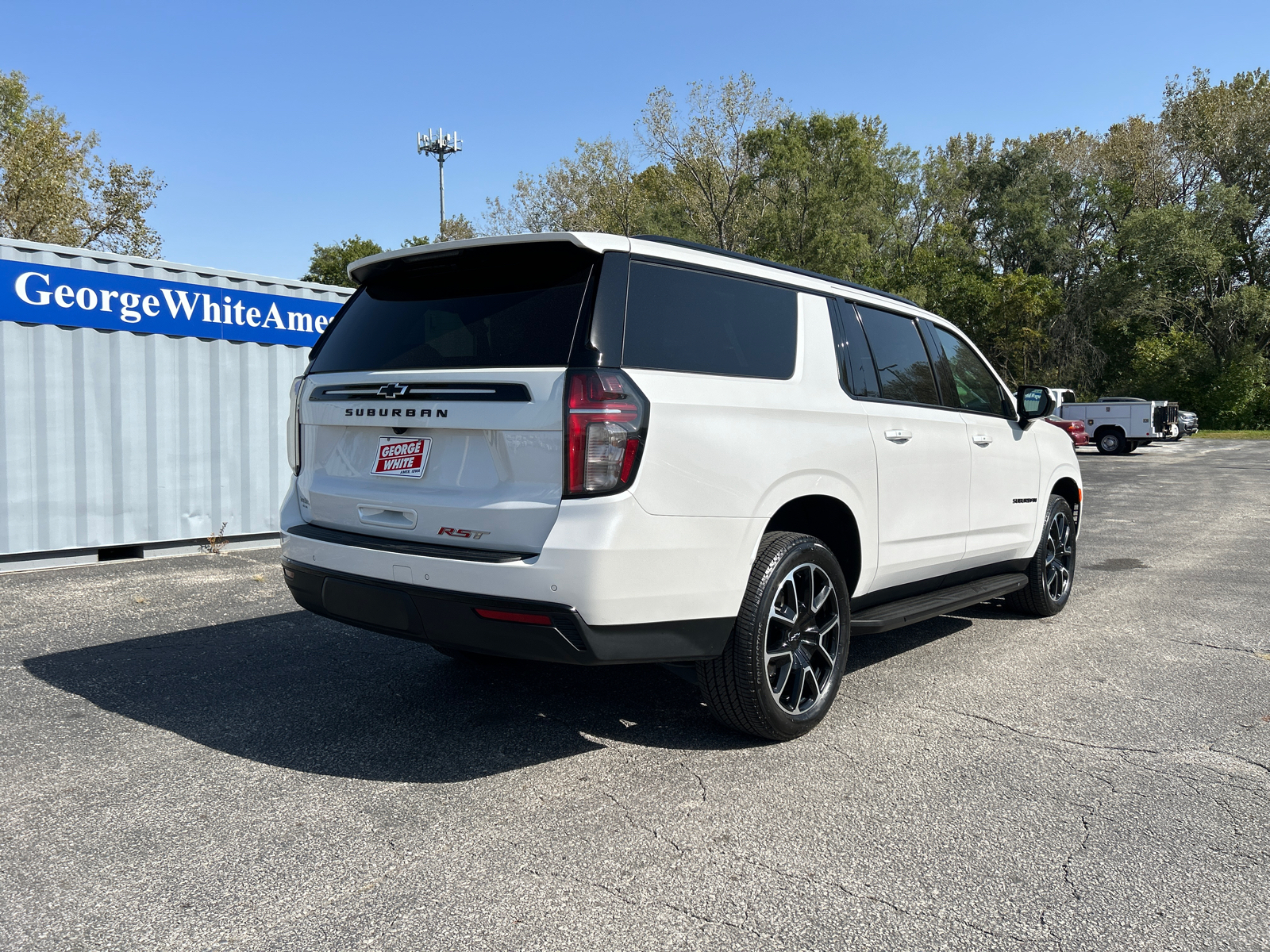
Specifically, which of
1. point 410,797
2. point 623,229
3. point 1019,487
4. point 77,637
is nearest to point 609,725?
point 410,797

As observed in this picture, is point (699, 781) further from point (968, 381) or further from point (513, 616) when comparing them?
point (968, 381)

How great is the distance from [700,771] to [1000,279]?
47.7 meters

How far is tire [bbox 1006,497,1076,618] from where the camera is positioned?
6098 mm

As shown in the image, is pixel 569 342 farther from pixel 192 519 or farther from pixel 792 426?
pixel 192 519

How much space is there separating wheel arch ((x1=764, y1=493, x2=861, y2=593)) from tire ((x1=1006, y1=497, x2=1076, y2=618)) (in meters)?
2.18

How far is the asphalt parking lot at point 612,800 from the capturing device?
251 cm

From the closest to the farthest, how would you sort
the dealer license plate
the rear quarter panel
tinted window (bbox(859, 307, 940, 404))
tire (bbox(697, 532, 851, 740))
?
the rear quarter panel, the dealer license plate, tire (bbox(697, 532, 851, 740)), tinted window (bbox(859, 307, 940, 404))

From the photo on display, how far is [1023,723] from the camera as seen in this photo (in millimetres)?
4125

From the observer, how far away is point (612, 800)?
3.28m

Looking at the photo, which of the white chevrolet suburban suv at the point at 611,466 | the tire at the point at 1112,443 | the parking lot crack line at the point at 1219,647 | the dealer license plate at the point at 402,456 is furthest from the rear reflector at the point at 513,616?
the tire at the point at 1112,443

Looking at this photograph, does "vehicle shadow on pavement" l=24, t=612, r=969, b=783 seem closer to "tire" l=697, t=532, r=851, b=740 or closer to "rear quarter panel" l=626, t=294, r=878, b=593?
"tire" l=697, t=532, r=851, b=740

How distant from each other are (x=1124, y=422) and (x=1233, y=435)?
58.0ft

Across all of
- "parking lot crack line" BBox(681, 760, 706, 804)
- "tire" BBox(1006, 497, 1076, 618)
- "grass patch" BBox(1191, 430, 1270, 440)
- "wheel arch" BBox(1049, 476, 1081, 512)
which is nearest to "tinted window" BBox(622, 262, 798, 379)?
"parking lot crack line" BBox(681, 760, 706, 804)

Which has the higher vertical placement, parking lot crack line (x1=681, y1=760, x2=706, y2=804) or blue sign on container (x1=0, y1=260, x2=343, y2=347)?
blue sign on container (x1=0, y1=260, x2=343, y2=347)
